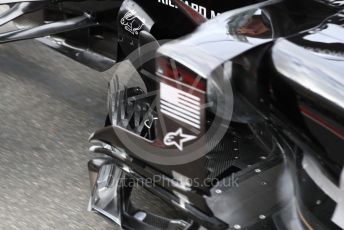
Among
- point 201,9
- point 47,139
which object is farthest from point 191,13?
point 47,139

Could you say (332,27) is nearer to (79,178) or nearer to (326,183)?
(326,183)

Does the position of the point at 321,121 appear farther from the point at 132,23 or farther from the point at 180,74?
the point at 132,23

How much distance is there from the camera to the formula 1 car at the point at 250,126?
5.66ft

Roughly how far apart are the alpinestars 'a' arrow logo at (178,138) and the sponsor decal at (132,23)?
3.27ft

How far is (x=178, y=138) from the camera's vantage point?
190cm

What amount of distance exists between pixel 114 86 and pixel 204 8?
55 centimetres

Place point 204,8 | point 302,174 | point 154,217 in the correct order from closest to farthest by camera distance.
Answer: point 302,174
point 154,217
point 204,8

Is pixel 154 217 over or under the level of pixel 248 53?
under

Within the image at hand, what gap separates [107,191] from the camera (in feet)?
8.08

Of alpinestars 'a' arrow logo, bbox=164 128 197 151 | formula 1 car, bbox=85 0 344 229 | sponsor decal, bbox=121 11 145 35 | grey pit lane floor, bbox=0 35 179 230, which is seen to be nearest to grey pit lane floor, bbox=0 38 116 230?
grey pit lane floor, bbox=0 35 179 230

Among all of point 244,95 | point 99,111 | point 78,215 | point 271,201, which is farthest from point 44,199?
point 244,95

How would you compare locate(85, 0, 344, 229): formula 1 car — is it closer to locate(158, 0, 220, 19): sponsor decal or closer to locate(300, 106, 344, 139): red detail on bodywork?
locate(300, 106, 344, 139): red detail on bodywork

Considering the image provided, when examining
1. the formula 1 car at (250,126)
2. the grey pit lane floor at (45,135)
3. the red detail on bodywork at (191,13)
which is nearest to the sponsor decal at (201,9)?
the red detail on bodywork at (191,13)

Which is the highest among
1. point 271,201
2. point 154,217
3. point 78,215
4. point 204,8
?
point 204,8
